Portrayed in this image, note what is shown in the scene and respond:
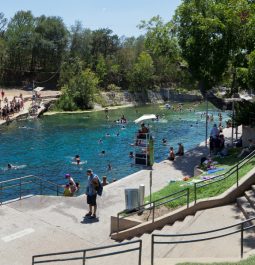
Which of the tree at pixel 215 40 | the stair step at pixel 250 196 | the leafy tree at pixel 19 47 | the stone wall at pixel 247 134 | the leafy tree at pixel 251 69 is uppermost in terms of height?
the leafy tree at pixel 19 47

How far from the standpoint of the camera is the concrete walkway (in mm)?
→ 12172

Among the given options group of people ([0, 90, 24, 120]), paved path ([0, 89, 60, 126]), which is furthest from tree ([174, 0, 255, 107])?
paved path ([0, 89, 60, 126])

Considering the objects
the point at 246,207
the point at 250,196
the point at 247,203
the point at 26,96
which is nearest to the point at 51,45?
the point at 26,96

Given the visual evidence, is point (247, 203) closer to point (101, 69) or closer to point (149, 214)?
point (149, 214)

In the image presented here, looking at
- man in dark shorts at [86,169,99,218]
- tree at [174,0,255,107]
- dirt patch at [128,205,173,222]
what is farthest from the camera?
tree at [174,0,255,107]

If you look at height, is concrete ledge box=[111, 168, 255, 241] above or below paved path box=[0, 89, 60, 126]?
below

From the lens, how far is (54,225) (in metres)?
14.1

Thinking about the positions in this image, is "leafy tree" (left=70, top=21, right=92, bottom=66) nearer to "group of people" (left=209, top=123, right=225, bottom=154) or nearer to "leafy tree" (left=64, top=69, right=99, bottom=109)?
"leafy tree" (left=64, top=69, right=99, bottom=109)

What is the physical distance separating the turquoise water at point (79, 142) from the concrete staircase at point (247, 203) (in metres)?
7.41

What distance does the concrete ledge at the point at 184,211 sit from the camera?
12.9 metres

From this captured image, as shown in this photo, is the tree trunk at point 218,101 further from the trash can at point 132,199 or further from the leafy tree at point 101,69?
the leafy tree at point 101,69

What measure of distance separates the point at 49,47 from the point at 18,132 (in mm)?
39421

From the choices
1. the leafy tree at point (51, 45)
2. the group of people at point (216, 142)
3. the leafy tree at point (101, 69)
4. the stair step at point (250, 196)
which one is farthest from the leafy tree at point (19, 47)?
the stair step at point (250, 196)

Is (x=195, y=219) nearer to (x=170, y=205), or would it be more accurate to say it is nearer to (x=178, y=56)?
(x=170, y=205)
